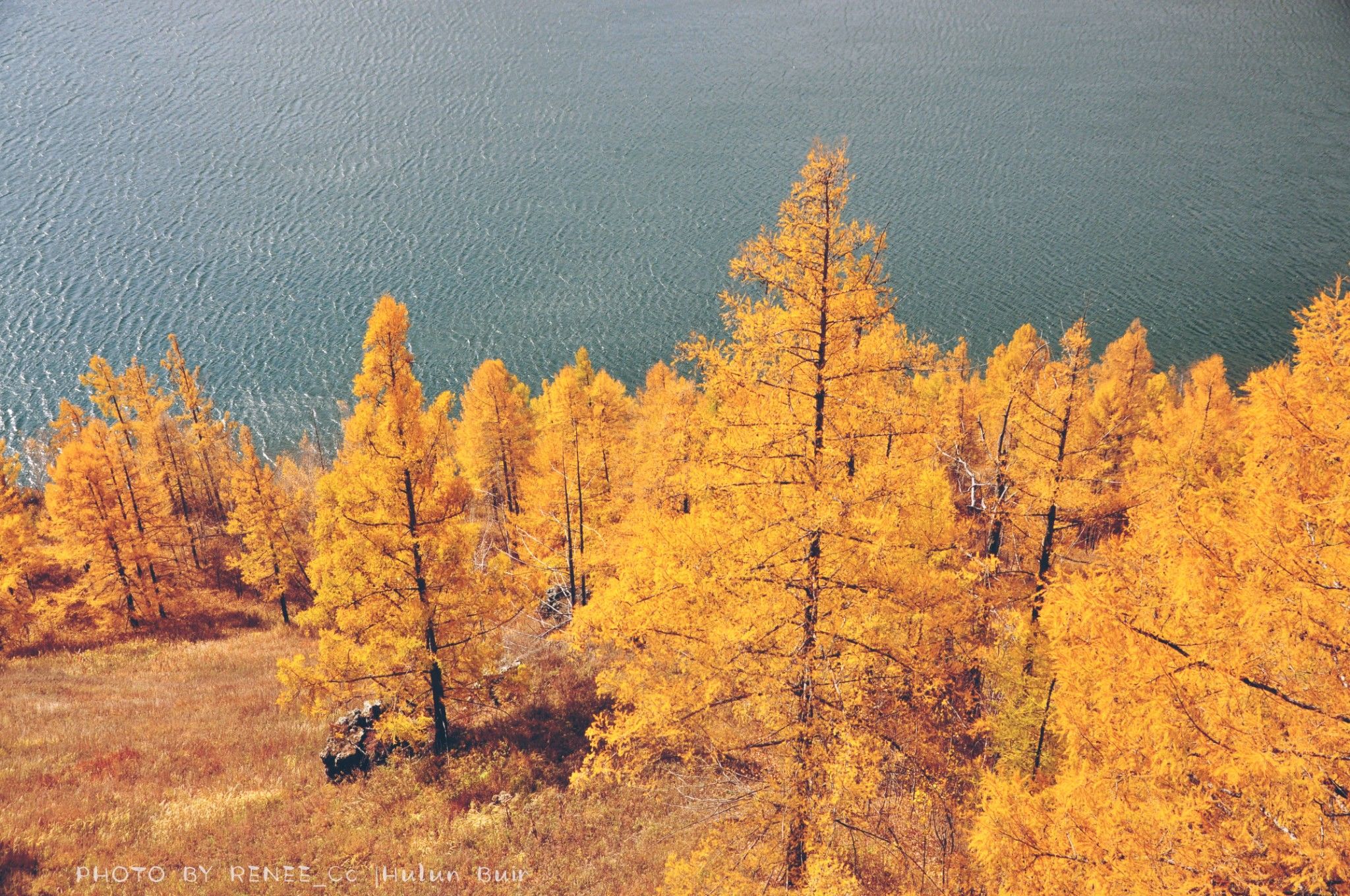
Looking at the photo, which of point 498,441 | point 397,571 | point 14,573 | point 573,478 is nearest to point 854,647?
point 397,571

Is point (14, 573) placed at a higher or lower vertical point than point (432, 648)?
lower

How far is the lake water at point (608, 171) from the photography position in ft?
251

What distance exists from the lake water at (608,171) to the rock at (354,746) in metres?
50.7

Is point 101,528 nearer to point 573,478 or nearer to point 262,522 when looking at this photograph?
point 262,522

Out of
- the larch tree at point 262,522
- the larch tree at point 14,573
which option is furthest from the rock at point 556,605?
the larch tree at point 14,573

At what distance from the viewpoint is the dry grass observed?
1507 cm

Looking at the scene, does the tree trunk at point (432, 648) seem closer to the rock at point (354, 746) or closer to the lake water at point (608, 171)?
the rock at point (354, 746)

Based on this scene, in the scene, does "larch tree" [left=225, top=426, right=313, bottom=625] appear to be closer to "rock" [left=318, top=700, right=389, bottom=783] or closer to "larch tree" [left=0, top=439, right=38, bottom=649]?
"larch tree" [left=0, top=439, right=38, bottom=649]

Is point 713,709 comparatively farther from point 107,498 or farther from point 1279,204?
point 1279,204

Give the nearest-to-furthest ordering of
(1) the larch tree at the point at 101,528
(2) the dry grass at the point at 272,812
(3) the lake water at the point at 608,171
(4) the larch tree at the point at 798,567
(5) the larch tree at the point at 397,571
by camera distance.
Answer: (4) the larch tree at the point at 798,567 → (2) the dry grass at the point at 272,812 → (5) the larch tree at the point at 397,571 → (1) the larch tree at the point at 101,528 → (3) the lake water at the point at 608,171

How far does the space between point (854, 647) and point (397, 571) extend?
12.0 meters

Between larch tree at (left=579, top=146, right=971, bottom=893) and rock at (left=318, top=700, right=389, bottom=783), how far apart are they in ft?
36.8

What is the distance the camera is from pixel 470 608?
19.6 metres

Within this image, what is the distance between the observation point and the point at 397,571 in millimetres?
18750
